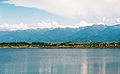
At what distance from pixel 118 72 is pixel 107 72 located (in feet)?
10.7

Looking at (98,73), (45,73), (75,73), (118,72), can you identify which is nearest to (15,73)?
(45,73)

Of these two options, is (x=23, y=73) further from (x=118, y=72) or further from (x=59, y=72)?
(x=118, y=72)

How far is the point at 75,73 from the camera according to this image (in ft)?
201

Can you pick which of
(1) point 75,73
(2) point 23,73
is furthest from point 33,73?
(1) point 75,73

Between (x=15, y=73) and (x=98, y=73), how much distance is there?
82.4ft

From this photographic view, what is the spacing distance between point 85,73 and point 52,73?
32.4 ft

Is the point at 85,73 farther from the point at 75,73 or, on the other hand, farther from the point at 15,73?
the point at 15,73

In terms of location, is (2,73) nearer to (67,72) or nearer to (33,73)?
(33,73)

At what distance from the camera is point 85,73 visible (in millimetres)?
61156

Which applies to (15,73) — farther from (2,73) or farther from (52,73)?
(52,73)

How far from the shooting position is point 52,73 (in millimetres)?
61500

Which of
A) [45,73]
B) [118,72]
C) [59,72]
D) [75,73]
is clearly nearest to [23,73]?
[45,73]

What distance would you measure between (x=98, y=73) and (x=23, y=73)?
22521 mm

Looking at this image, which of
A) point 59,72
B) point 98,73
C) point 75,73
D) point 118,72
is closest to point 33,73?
point 59,72
